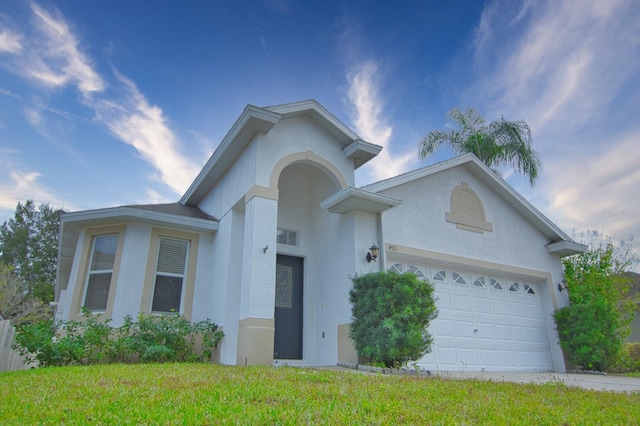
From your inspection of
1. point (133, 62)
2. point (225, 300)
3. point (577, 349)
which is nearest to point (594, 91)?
point (577, 349)

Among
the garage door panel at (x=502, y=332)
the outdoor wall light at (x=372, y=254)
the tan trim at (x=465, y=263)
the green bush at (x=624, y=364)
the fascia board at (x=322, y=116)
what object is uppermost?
the fascia board at (x=322, y=116)

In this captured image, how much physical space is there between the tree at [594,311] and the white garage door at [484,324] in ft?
2.68

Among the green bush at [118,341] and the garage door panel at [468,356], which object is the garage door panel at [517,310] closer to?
the garage door panel at [468,356]

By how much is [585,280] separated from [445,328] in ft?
19.0

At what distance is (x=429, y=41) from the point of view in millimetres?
11852

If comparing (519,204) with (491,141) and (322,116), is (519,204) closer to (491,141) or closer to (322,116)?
(322,116)

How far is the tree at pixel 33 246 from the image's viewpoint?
27.4 metres

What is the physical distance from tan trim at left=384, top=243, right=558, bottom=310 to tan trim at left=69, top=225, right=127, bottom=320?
20.3 ft

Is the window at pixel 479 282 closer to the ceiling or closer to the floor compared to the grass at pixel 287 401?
closer to the ceiling

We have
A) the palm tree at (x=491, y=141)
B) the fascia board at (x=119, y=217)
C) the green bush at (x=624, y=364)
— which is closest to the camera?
the fascia board at (x=119, y=217)

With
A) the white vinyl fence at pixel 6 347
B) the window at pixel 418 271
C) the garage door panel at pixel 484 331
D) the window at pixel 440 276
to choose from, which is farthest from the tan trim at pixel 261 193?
the garage door panel at pixel 484 331

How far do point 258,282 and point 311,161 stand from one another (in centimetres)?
328

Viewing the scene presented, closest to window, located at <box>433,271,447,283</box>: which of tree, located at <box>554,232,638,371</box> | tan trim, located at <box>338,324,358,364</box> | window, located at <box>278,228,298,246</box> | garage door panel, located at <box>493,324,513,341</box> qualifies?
garage door panel, located at <box>493,324,513,341</box>

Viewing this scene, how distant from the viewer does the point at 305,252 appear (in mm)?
10523
